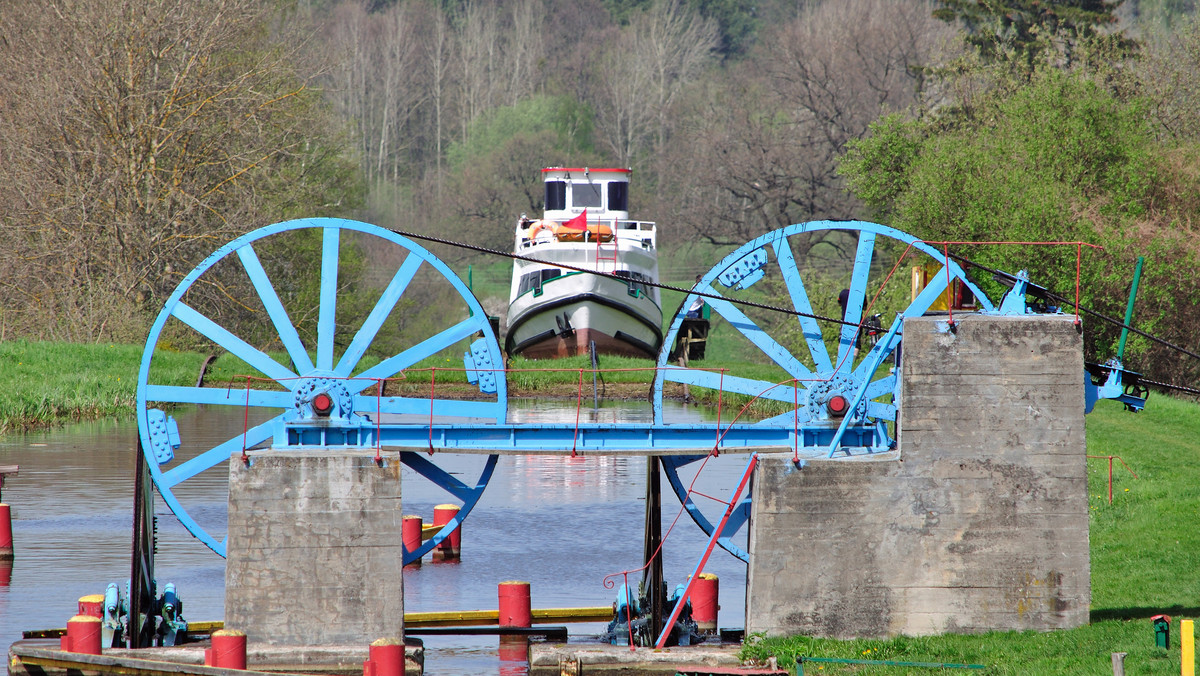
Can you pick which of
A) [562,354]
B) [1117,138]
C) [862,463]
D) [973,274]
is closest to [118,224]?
[562,354]

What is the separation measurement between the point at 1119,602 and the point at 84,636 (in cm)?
1067

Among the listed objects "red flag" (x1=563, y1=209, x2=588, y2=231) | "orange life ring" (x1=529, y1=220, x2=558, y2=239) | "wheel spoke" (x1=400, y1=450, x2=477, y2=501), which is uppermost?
"orange life ring" (x1=529, y1=220, x2=558, y2=239)

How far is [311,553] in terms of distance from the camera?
13.6 meters

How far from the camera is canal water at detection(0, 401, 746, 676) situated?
16.9 metres

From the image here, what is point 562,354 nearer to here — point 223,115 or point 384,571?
point 223,115

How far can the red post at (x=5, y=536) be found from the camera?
1900cm

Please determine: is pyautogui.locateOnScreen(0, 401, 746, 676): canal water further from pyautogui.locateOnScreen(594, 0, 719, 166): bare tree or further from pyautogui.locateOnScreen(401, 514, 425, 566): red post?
pyautogui.locateOnScreen(594, 0, 719, 166): bare tree

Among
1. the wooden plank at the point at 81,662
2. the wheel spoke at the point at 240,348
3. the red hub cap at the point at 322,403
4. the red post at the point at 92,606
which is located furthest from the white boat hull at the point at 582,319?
the wooden plank at the point at 81,662

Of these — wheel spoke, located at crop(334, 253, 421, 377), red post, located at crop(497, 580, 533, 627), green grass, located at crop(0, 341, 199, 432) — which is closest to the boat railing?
green grass, located at crop(0, 341, 199, 432)

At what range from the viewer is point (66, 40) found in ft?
135

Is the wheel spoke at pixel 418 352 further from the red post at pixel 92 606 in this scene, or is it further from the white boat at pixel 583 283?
the white boat at pixel 583 283

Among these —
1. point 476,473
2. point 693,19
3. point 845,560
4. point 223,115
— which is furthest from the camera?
point 693,19

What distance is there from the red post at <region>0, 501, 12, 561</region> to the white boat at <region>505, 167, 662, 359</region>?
76.0 feet

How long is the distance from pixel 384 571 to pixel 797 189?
5105 centimetres
